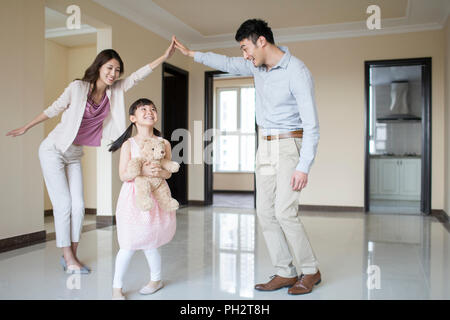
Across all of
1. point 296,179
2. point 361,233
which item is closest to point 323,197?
point 361,233

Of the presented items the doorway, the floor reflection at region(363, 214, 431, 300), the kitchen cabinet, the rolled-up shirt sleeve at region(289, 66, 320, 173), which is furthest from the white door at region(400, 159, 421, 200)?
the rolled-up shirt sleeve at region(289, 66, 320, 173)

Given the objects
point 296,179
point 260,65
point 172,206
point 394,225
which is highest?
point 260,65

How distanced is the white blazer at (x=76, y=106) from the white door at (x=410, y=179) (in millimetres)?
6375

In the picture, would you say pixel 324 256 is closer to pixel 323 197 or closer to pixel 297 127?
pixel 297 127

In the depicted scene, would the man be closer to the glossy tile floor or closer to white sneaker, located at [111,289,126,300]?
the glossy tile floor

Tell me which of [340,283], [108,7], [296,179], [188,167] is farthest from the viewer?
[188,167]

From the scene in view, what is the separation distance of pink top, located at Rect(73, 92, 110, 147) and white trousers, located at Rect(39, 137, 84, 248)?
0.08 meters

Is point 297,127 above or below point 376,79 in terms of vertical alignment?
below

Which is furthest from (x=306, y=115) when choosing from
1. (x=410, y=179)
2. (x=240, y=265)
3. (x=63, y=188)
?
(x=410, y=179)

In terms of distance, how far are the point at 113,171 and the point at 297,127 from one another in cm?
308

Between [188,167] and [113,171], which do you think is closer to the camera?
[113,171]

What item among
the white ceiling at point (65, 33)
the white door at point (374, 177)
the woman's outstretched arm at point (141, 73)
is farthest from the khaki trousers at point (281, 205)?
the white door at point (374, 177)

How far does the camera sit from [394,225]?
4.69 meters

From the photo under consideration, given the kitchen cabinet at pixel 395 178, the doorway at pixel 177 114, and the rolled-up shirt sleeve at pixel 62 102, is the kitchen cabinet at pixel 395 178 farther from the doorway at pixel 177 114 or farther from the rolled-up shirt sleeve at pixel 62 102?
the rolled-up shirt sleeve at pixel 62 102
